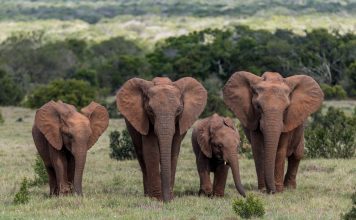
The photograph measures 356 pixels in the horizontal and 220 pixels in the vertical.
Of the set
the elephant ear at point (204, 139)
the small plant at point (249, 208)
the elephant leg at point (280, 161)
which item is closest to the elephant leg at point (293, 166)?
the elephant leg at point (280, 161)

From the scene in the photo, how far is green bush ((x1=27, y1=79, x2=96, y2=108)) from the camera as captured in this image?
40344mm

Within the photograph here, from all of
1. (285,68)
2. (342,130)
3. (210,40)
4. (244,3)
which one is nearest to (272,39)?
(210,40)

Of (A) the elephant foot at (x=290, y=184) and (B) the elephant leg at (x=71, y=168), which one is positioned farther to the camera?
(A) the elephant foot at (x=290, y=184)

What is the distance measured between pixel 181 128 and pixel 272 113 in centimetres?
157

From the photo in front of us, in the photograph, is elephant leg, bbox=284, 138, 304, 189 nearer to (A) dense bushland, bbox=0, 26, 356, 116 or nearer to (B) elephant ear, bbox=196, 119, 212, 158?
(B) elephant ear, bbox=196, 119, 212, 158

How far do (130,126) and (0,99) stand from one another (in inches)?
1405

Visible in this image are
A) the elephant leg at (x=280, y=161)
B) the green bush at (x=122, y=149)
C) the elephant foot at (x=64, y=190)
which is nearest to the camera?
the elephant foot at (x=64, y=190)

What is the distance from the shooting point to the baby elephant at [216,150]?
12.1 metres

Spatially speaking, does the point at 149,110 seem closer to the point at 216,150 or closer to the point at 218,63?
the point at 216,150

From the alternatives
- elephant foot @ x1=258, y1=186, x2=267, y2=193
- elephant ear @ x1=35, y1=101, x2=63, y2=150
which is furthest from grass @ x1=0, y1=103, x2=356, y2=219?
elephant ear @ x1=35, y1=101, x2=63, y2=150

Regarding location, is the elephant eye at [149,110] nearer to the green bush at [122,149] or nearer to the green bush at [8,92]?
the green bush at [122,149]

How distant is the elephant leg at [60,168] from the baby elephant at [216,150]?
2.10m

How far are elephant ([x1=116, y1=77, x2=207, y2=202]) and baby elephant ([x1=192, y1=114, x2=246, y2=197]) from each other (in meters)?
0.42

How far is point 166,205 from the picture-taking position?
11312 millimetres
